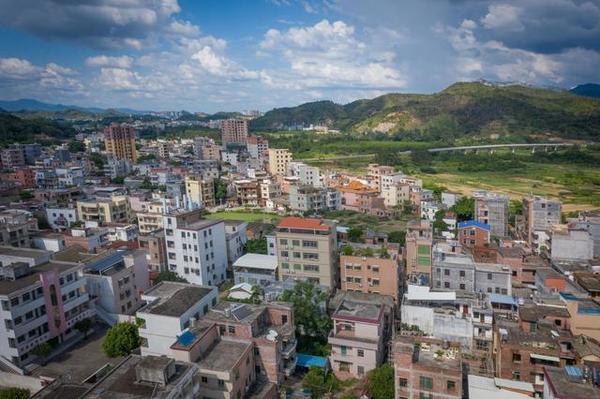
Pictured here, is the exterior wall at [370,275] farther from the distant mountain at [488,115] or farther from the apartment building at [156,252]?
the distant mountain at [488,115]

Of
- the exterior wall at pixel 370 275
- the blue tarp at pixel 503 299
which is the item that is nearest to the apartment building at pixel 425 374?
the blue tarp at pixel 503 299

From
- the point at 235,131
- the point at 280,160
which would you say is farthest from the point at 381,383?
the point at 235,131

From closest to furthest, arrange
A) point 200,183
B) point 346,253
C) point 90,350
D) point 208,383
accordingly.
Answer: point 208,383 < point 90,350 < point 346,253 < point 200,183

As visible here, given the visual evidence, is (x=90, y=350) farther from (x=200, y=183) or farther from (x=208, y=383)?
(x=200, y=183)

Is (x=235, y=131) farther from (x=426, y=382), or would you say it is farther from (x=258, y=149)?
(x=426, y=382)

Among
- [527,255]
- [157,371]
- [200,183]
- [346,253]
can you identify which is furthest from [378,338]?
[200,183]

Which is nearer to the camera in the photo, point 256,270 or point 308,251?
point 308,251

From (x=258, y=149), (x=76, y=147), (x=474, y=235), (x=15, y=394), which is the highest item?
(x=76, y=147)

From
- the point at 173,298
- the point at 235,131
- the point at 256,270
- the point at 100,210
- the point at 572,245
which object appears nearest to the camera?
the point at 173,298
